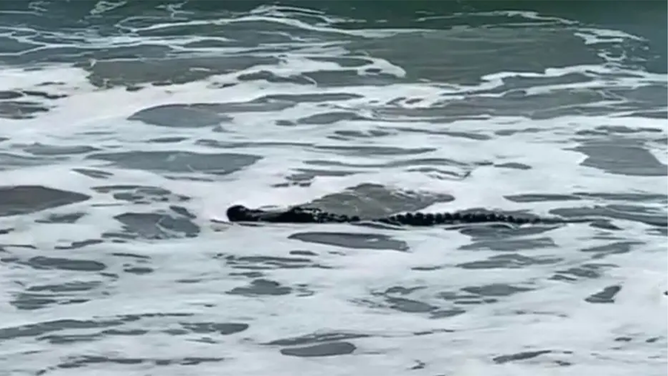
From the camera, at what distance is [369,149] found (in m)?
5.25

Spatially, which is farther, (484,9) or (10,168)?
(484,9)

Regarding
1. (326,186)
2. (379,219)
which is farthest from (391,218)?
(326,186)

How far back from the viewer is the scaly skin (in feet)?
14.4

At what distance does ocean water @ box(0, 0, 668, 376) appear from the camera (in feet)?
11.4

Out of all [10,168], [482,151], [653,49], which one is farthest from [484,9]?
[10,168]

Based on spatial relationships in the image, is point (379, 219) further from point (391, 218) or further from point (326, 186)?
point (326, 186)

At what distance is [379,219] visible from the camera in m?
4.41

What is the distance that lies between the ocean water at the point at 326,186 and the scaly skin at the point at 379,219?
7 centimetres

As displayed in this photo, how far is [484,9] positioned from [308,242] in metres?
4.30

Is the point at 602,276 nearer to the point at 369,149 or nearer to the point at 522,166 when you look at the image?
the point at 522,166

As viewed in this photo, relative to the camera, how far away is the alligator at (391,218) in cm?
438

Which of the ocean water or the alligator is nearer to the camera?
the ocean water

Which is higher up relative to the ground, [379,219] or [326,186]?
[326,186]

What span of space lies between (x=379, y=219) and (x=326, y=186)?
451 mm
